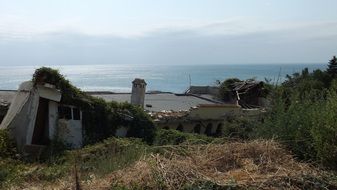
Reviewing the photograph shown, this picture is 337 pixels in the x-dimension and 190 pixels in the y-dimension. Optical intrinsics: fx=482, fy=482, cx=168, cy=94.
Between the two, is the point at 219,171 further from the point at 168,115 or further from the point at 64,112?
the point at 168,115

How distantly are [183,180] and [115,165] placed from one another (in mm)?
1909

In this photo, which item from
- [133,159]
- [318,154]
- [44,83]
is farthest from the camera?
[44,83]

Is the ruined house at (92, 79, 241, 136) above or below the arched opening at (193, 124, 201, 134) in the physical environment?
above

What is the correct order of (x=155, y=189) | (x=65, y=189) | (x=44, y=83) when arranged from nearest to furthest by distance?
(x=155, y=189)
(x=65, y=189)
(x=44, y=83)

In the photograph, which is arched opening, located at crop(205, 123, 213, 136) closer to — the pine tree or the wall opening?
the wall opening

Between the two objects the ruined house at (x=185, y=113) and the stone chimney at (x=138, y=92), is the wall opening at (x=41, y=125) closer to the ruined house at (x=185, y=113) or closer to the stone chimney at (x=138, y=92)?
the ruined house at (x=185, y=113)

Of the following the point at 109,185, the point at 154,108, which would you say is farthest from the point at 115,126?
the point at 109,185

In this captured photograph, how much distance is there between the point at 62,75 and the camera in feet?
71.9

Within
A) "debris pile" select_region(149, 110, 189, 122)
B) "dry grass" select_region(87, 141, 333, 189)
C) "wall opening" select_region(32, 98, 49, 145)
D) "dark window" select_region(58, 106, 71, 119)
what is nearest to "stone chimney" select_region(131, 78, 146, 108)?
"debris pile" select_region(149, 110, 189, 122)

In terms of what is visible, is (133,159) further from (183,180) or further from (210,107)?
(210,107)

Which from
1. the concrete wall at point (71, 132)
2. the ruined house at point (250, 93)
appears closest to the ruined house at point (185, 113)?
the concrete wall at point (71, 132)

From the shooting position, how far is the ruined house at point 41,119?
21500 mm

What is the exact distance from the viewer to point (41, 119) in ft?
72.2

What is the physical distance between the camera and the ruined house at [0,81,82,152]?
2150 centimetres
